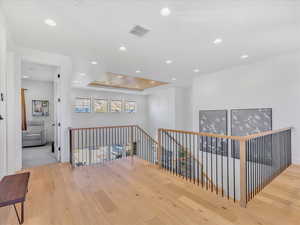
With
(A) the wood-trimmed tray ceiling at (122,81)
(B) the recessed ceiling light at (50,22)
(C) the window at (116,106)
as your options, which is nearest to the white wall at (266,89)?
(A) the wood-trimmed tray ceiling at (122,81)

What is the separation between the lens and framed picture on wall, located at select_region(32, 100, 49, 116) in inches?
275

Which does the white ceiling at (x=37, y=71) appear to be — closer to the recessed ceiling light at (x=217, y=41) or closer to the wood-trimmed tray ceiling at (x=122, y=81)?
the wood-trimmed tray ceiling at (x=122, y=81)

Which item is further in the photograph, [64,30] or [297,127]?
[297,127]

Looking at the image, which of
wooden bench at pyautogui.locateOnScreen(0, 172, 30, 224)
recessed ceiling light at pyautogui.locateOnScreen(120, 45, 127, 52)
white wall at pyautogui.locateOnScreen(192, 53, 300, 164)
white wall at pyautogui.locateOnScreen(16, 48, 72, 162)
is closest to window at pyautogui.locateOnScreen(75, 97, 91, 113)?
white wall at pyautogui.locateOnScreen(16, 48, 72, 162)

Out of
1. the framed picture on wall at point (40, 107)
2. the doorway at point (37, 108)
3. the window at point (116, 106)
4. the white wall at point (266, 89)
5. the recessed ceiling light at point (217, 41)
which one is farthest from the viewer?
the window at point (116, 106)

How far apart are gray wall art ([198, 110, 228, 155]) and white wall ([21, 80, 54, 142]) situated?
23.6 feet

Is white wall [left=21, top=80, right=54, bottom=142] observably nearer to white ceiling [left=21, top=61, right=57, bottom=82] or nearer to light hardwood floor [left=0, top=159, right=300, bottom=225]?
white ceiling [left=21, top=61, right=57, bottom=82]

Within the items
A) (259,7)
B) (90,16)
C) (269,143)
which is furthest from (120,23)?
(269,143)

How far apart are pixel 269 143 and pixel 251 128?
1.40m

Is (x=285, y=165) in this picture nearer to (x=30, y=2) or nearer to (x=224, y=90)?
(x=224, y=90)

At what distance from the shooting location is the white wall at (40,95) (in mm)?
6895

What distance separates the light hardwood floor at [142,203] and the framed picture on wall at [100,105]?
6.56m

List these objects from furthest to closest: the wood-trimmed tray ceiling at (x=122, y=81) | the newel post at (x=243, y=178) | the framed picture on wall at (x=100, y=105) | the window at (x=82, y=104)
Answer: the framed picture on wall at (x=100, y=105), the window at (x=82, y=104), the wood-trimmed tray ceiling at (x=122, y=81), the newel post at (x=243, y=178)

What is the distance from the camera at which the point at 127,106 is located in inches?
418
